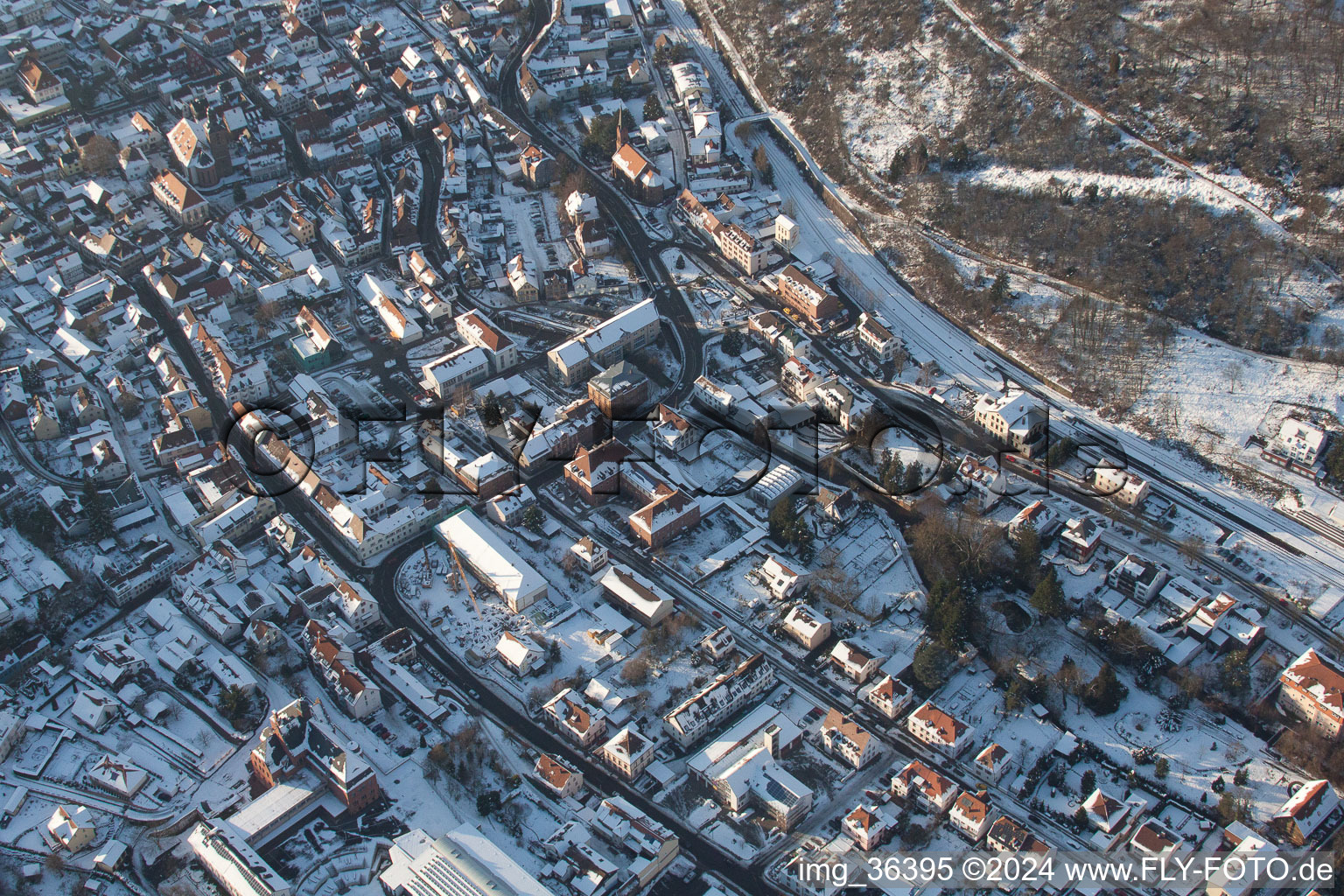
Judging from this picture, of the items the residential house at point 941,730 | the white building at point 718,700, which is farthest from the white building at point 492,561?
the residential house at point 941,730

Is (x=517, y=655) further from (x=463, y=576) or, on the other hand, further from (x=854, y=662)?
(x=854, y=662)

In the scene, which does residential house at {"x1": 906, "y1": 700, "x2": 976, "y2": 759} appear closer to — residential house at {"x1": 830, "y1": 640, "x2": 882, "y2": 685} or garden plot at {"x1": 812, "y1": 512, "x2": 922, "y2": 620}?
residential house at {"x1": 830, "y1": 640, "x2": 882, "y2": 685}

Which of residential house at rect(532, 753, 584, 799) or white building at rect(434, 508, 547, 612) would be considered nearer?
residential house at rect(532, 753, 584, 799)

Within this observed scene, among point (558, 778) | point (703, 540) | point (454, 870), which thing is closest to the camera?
point (454, 870)

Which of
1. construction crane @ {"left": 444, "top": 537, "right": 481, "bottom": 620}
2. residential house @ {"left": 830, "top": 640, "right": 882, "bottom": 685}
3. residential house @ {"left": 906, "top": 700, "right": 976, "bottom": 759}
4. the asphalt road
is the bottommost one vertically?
residential house @ {"left": 906, "top": 700, "right": 976, "bottom": 759}

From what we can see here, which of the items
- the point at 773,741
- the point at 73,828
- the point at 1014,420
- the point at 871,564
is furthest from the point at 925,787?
the point at 73,828

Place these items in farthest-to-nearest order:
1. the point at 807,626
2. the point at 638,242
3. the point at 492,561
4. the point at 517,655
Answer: the point at 638,242
the point at 492,561
the point at 807,626
the point at 517,655

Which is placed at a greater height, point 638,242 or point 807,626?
point 638,242

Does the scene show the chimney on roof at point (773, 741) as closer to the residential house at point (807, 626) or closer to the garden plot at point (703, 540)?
the residential house at point (807, 626)

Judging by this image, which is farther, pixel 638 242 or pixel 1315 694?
pixel 638 242

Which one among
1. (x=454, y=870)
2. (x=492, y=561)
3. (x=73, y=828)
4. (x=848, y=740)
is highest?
(x=492, y=561)

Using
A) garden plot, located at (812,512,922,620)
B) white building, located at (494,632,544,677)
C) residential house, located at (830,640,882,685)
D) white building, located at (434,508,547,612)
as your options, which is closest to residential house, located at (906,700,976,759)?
residential house, located at (830,640,882,685)

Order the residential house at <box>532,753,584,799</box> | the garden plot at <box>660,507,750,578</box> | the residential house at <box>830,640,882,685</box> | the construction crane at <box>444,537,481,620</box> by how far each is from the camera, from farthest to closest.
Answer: the garden plot at <box>660,507,750,578</box>
the construction crane at <box>444,537,481,620</box>
the residential house at <box>830,640,882,685</box>
the residential house at <box>532,753,584,799</box>

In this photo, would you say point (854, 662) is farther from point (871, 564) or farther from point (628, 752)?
point (628, 752)
